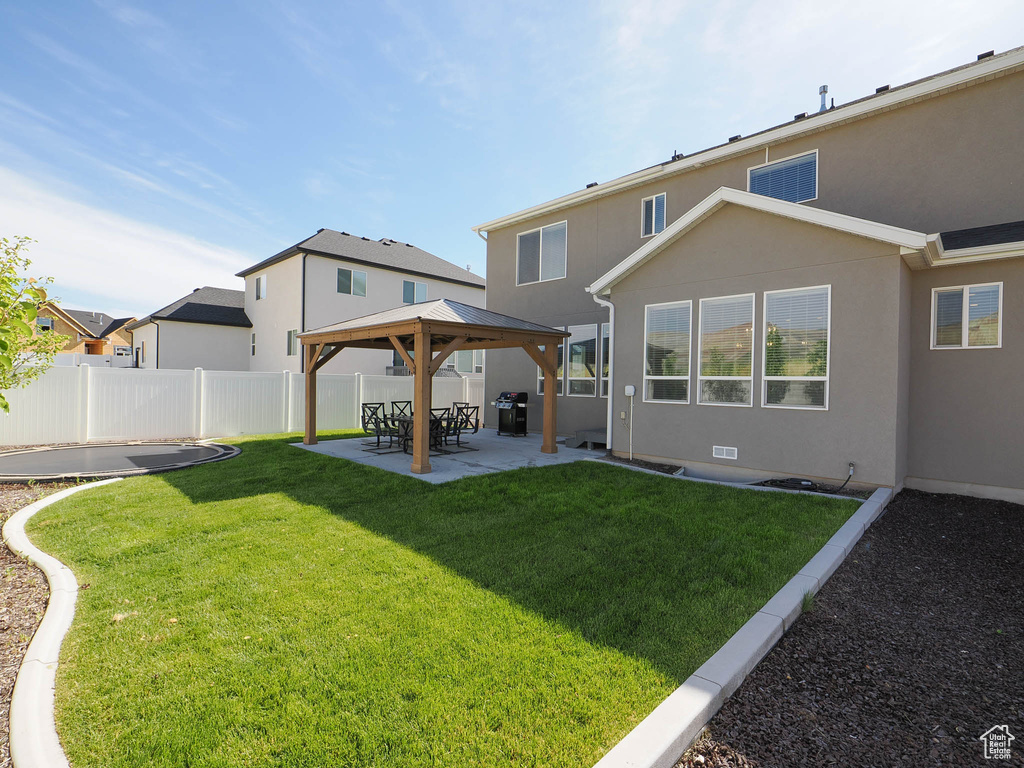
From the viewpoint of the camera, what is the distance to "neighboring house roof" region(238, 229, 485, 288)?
1956 cm

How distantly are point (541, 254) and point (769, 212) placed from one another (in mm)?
6718

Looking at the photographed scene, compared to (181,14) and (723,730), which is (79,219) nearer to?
(181,14)

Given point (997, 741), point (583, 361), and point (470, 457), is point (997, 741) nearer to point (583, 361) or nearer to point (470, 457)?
point (470, 457)

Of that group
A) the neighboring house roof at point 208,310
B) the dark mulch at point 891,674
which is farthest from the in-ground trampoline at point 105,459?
the neighboring house roof at point 208,310

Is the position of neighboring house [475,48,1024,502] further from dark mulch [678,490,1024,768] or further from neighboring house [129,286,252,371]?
neighboring house [129,286,252,371]

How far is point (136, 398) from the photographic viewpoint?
1166 centimetres

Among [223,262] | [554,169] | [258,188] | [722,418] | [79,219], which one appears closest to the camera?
[722,418]

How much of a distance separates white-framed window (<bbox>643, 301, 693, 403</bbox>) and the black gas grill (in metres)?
4.59

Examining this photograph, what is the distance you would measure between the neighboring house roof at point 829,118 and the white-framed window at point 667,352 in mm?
3845

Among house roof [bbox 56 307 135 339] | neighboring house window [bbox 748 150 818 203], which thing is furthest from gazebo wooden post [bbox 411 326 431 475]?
house roof [bbox 56 307 135 339]

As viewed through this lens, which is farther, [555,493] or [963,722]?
[555,493]

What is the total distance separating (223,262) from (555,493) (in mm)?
22429

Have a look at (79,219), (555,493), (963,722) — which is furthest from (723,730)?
(79,219)

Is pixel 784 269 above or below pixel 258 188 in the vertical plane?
below
